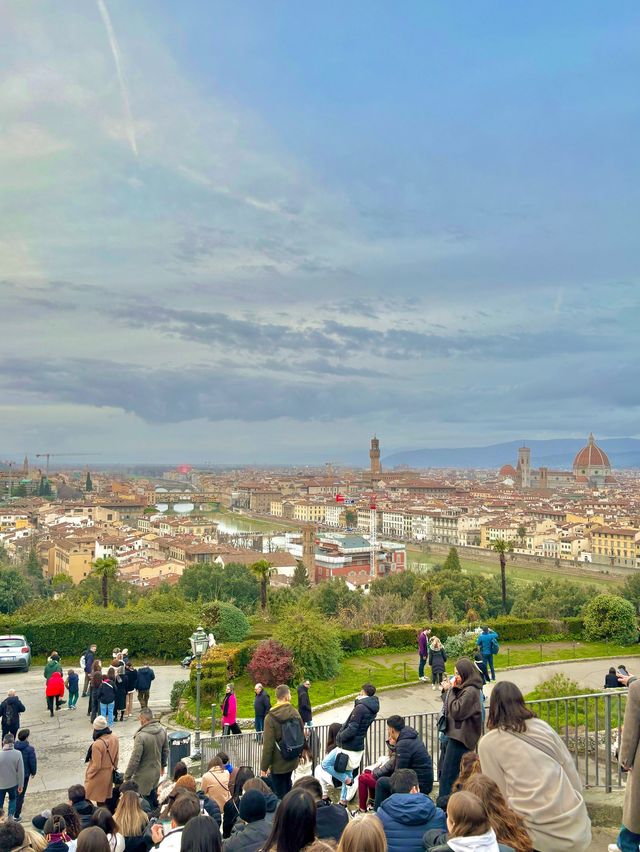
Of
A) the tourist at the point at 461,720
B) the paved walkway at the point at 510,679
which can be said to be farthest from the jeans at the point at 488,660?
the tourist at the point at 461,720

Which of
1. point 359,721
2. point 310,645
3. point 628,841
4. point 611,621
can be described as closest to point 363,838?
point 628,841

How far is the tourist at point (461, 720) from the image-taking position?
229 inches

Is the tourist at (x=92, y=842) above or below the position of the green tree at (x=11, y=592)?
above

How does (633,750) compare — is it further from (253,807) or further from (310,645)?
(310,645)

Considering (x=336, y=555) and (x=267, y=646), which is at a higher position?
(x=267, y=646)

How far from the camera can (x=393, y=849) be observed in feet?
13.4

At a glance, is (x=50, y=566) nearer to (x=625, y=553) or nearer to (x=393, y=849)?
(x=625, y=553)

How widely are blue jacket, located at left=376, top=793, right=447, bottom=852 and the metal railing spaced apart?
273 cm

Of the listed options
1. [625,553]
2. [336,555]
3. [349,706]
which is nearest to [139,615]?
[349,706]

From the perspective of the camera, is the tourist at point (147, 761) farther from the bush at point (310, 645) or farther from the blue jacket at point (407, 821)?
the bush at point (310, 645)

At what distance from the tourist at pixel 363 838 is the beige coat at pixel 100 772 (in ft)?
14.9

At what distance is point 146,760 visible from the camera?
714 centimetres

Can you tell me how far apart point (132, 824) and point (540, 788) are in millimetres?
3050

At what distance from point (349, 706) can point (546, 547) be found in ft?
320
